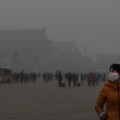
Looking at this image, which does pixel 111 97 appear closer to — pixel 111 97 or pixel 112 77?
pixel 111 97

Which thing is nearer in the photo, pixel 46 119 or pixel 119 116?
pixel 119 116

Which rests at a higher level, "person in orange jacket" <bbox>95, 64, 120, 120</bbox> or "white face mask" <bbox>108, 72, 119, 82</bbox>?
"white face mask" <bbox>108, 72, 119, 82</bbox>

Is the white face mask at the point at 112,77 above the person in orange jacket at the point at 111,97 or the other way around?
above

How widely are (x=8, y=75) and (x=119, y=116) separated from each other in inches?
1909

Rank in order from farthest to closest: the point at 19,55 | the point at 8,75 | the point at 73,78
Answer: the point at 19,55 → the point at 8,75 → the point at 73,78

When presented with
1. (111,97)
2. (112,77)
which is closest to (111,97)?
(111,97)

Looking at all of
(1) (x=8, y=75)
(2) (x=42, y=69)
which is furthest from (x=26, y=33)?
(1) (x=8, y=75)

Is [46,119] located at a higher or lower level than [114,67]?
lower

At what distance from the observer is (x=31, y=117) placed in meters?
13.2

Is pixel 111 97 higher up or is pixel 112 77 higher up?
pixel 112 77

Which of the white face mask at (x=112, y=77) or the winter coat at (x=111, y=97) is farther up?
the white face mask at (x=112, y=77)

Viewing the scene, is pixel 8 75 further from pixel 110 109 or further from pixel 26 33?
pixel 26 33

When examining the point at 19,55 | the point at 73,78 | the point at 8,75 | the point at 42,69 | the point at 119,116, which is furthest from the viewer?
the point at 19,55

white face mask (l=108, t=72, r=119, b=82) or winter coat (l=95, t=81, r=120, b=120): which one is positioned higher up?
white face mask (l=108, t=72, r=119, b=82)
